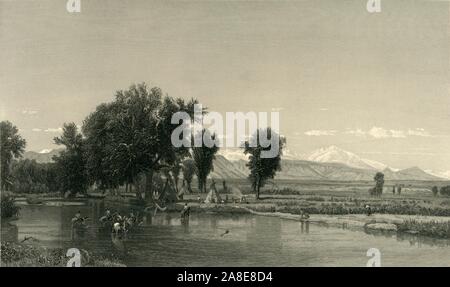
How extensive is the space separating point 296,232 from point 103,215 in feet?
21.0

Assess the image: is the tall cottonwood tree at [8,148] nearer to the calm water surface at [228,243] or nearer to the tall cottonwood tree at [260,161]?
the calm water surface at [228,243]

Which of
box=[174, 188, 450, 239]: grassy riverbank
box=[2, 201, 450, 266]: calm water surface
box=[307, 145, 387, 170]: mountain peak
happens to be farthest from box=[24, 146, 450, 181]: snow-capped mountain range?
box=[2, 201, 450, 266]: calm water surface

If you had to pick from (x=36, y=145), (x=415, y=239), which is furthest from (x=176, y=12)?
(x=415, y=239)

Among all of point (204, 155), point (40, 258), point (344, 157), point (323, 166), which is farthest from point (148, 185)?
point (344, 157)

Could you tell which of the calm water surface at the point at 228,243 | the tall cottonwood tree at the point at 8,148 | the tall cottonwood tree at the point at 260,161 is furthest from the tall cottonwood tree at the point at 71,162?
the tall cottonwood tree at the point at 260,161

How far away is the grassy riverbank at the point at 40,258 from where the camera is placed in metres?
15.2

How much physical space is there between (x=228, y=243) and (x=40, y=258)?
18.7 ft

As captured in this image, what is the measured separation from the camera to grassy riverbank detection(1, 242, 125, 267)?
15.2m

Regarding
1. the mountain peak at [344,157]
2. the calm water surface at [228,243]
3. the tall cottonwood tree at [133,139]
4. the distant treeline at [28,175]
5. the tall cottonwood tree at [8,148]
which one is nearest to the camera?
the calm water surface at [228,243]

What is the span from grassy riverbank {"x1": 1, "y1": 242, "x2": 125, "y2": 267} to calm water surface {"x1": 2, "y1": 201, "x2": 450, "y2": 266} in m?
0.25

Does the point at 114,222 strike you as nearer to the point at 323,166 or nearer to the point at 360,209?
the point at 323,166

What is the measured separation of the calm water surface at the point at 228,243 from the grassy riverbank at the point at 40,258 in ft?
0.82

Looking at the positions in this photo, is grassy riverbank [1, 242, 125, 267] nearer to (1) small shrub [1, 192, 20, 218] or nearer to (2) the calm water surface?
(2) the calm water surface
